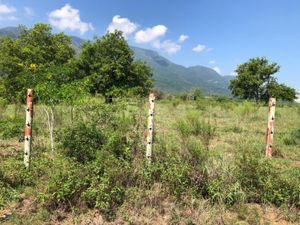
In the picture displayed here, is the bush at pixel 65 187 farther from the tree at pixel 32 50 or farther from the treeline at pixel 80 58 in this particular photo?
the tree at pixel 32 50

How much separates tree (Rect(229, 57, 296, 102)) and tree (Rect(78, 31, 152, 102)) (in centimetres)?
1792

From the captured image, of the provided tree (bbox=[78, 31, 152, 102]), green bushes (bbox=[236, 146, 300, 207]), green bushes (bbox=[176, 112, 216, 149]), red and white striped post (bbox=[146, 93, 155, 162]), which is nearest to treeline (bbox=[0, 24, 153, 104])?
tree (bbox=[78, 31, 152, 102])

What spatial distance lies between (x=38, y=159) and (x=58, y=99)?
1.44 meters

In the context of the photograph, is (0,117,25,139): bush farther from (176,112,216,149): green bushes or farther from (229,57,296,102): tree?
(229,57,296,102): tree

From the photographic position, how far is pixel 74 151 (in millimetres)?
5980

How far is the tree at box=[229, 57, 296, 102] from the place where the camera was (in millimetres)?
44406

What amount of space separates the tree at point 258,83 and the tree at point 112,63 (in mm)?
17923

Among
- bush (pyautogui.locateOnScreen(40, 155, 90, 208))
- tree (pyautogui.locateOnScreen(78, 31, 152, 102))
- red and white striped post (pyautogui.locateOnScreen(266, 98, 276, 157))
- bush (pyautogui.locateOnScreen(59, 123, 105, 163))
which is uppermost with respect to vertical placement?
tree (pyautogui.locateOnScreen(78, 31, 152, 102))

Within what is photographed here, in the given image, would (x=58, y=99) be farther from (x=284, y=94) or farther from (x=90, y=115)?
(x=284, y=94)

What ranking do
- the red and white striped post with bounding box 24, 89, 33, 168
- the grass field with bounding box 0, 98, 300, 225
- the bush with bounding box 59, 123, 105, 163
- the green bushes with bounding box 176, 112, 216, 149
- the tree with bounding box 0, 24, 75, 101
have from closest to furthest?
the grass field with bounding box 0, 98, 300, 225 → the red and white striped post with bounding box 24, 89, 33, 168 → the bush with bounding box 59, 123, 105, 163 → the green bushes with bounding box 176, 112, 216, 149 → the tree with bounding box 0, 24, 75, 101

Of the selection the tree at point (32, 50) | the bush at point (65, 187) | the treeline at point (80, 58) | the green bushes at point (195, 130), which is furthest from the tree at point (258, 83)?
the bush at point (65, 187)

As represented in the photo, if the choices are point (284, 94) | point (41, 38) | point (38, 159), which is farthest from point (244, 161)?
point (284, 94)

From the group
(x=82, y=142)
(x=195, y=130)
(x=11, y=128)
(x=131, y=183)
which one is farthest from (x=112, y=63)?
(x=131, y=183)

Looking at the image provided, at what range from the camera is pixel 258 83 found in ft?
145
